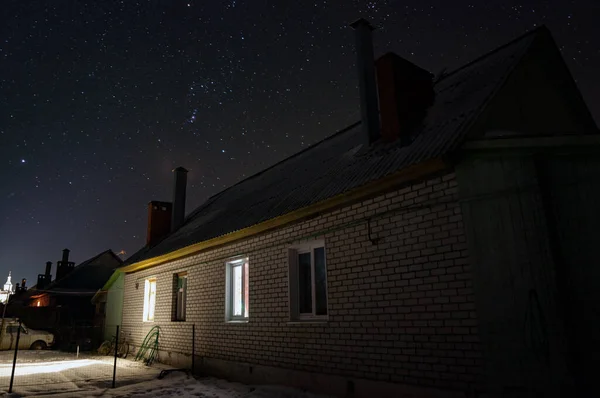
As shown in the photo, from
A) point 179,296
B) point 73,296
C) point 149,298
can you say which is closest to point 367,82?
point 179,296

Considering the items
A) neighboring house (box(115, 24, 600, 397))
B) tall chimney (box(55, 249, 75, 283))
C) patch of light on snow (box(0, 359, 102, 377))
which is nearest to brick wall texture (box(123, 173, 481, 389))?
neighboring house (box(115, 24, 600, 397))

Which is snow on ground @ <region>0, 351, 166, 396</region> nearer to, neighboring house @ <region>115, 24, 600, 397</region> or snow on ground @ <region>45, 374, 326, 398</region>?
snow on ground @ <region>45, 374, 326, 398</region>

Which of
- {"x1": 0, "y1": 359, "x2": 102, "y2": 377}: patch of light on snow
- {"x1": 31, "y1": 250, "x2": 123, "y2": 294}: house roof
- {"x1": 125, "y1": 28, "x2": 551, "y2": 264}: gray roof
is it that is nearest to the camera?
{"x1": 125, "y1": 28, "x2": 551, "y2": 264}: gray roof

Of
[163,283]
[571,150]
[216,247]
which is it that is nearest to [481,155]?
[571,150]

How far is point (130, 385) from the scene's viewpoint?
901cm

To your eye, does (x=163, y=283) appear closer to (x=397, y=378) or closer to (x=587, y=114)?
(x=397, y=378)

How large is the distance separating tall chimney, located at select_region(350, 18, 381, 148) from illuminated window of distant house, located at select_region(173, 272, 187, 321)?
754 centimetres

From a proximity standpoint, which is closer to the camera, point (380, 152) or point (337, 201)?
point (337, 201)

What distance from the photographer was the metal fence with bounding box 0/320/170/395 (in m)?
9.00

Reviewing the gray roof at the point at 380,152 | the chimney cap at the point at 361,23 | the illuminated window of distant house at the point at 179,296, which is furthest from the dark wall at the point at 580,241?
the illuminated window of distant house at the point at 179,296

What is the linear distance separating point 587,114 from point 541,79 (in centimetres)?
249

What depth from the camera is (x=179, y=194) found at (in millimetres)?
18516

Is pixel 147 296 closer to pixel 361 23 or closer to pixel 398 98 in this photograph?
pixel 361 23

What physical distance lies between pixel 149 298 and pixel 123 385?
6384mm
